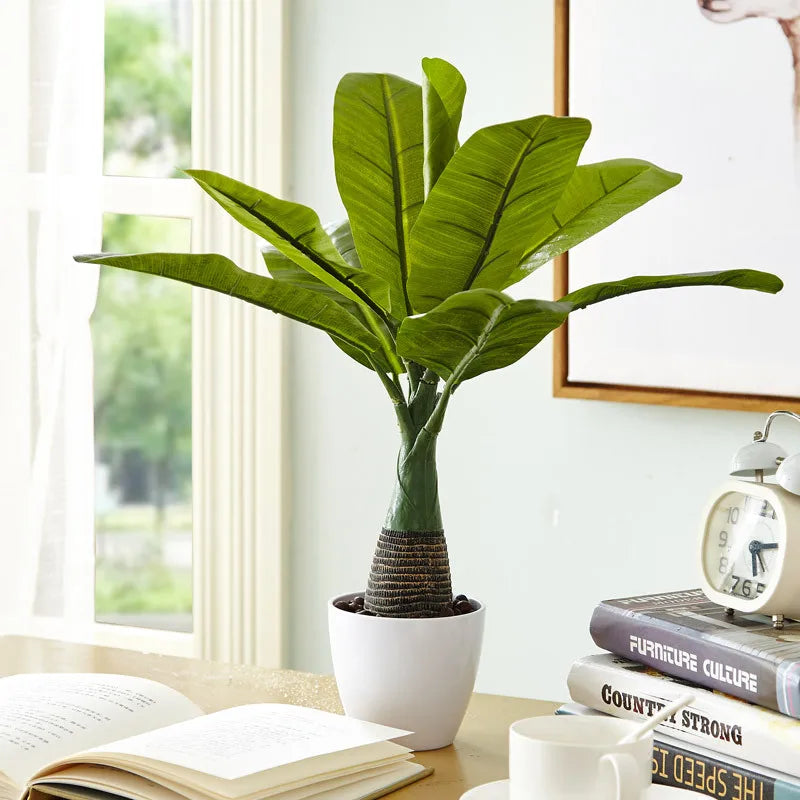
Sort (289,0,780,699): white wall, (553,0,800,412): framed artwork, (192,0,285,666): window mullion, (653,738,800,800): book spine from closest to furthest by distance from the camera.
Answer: (653,738,800,800): book spine
(553,0,800,412): framed artwork
(289,0,780,699): white wall
(192,0,285,666): window mullion

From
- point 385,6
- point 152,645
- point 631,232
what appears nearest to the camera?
point 631,232

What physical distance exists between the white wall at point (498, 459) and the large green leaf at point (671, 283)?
488mm

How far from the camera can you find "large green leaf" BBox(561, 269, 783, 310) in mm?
958

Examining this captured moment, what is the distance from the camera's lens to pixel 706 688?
92cm

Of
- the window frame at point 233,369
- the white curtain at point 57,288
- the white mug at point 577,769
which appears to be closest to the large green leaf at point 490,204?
the white mug at point 577,769

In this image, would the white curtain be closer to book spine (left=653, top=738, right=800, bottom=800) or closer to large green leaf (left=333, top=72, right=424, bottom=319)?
large green leaf (left=333, top=72, right=424, bottom=319)

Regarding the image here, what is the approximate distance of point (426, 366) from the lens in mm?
986

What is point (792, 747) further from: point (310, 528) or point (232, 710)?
point (310, 528)

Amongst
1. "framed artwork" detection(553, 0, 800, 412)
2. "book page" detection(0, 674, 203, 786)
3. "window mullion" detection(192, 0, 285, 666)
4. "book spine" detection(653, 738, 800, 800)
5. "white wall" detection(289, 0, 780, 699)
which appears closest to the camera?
"book spine" detection(653, 738, 800, 800)

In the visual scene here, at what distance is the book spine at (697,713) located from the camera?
845 mm

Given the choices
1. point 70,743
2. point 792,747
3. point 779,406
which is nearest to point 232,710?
point 70,743

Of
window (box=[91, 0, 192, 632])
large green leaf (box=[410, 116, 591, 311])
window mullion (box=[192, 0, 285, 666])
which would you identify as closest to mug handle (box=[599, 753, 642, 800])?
large green leaf (box=[410, 116, 591, 311])

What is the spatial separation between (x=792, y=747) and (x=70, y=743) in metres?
0.56

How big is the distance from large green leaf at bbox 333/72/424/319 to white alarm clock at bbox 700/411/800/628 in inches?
12.9
